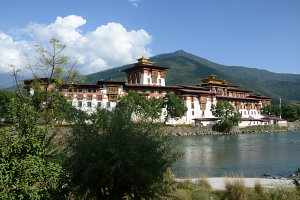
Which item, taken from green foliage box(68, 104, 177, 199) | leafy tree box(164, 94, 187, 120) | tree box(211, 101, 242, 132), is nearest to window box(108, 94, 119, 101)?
leafy tree box(164, 94, 187, 120)

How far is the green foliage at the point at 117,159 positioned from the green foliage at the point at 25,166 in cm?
107

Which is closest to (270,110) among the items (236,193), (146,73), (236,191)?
(146,73)

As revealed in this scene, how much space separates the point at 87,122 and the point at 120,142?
2045mm

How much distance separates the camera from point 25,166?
643 cm

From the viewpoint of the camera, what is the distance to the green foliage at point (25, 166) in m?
6.24

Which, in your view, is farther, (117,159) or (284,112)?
(284,112)

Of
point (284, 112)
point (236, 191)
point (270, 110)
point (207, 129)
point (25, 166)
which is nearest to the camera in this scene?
point (25, 166)

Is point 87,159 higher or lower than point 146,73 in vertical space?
lower

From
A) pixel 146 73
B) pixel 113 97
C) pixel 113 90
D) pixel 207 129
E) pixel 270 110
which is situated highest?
pixel 146 73

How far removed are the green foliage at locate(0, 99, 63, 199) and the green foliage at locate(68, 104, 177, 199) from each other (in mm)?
1069

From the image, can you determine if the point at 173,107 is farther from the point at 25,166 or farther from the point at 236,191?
the point at 25,166

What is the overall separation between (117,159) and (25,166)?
2679mm

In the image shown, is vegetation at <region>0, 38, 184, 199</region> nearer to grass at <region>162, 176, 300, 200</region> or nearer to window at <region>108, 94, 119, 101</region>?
grass at <region>162, 176, 300, 200</region>

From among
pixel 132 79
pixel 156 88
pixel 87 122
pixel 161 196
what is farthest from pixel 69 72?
pixel 132 79
